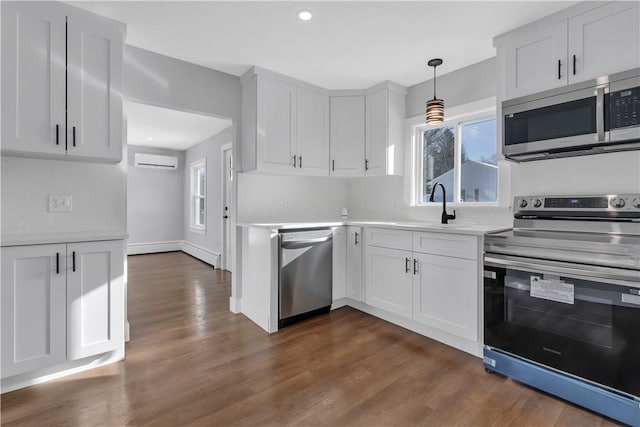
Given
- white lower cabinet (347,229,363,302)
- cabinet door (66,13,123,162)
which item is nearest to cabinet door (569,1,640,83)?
white lower cabinet (347,229,363,302)

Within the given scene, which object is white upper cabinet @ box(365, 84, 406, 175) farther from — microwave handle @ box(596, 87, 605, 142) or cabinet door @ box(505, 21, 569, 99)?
microwave handle @ box(596, 87, 605, 142)

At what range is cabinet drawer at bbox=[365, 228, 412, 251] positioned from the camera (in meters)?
2.73

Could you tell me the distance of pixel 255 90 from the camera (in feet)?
9.96

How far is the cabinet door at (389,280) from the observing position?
273 cm

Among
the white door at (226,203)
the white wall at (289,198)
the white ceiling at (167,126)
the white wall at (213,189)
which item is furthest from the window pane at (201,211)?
the white wall at (289,198)

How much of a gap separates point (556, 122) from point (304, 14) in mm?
1951

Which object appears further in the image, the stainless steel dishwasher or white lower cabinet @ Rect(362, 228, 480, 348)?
the stainless steel dishwasher

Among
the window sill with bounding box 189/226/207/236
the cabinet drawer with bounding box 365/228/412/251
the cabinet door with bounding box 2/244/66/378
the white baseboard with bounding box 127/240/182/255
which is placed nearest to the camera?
the cabinet door with bounding box 2/244/66/378

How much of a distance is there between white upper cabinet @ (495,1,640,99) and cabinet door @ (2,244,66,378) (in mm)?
3495

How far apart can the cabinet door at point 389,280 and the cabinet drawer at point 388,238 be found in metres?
0.05

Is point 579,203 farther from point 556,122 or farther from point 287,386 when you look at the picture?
point 287,386

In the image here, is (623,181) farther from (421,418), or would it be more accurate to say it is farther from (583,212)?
(421,418)

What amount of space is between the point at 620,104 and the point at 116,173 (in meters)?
3.59

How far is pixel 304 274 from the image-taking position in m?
2.93
